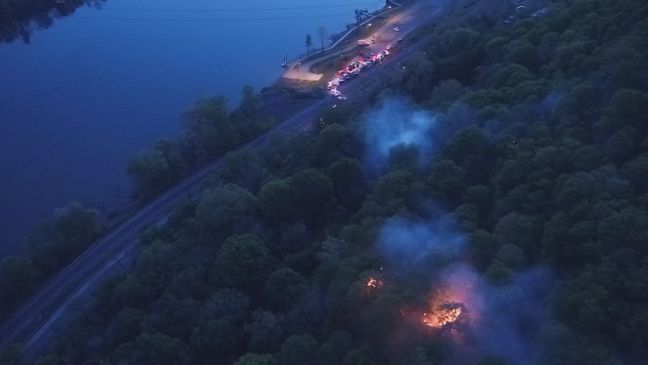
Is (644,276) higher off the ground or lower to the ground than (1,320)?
lower

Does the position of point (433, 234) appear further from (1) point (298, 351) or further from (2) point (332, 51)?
(2) point (332, 51)

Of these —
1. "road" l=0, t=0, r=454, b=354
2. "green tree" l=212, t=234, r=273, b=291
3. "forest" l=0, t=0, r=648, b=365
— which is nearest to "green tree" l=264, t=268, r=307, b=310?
"forest" l=0, t=0, r=648, b=365

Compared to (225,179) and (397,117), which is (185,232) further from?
(397,117)

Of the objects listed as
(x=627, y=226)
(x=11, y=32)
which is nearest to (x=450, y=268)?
(x=627, y=226)

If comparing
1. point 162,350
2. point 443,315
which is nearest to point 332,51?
point 162,350

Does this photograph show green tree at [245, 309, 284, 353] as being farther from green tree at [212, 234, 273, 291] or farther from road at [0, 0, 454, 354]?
road at [0, 0, 454, 354]

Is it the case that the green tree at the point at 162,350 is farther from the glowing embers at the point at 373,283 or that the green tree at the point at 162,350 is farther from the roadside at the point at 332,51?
the roadside at the point at 332,51

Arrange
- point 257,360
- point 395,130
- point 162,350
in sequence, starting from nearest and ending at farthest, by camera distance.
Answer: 1. point 257,360
2. point 162,350
3. point 395,130
